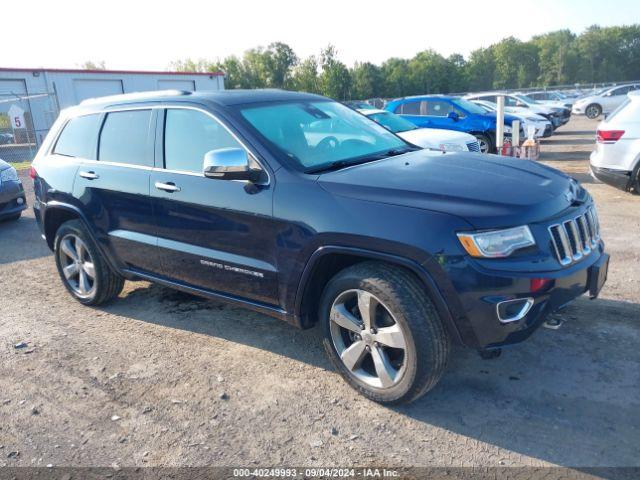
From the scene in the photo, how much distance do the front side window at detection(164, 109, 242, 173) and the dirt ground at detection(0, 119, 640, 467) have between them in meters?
1.40

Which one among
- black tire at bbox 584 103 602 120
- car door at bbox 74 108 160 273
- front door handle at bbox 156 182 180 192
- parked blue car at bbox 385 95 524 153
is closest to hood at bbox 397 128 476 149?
parked blue car at bbox 385 95 524 153

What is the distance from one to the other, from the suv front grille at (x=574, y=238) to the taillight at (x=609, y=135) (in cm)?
553

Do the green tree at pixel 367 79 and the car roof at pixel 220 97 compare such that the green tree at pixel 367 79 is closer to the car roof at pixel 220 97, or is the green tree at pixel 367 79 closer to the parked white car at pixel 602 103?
the parked white car at pixel 602 103

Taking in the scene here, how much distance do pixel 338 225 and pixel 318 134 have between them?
113 centimetres

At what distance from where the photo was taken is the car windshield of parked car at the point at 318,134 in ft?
12.0

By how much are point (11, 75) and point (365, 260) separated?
30.6 metres

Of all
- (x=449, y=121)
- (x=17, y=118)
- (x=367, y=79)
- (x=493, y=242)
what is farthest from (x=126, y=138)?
(x=367, y=79)

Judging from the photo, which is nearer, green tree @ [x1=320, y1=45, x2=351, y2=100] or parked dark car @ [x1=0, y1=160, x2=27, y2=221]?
parked dark car @ [x1=0, y1=160, x2=27, y2=221]

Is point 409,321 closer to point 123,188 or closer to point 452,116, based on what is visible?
point 123,188

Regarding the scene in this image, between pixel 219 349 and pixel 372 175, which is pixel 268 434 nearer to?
pixel 219 349

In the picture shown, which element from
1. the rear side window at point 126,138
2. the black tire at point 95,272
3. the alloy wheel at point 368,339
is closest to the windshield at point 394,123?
the rear side window at point 126,138

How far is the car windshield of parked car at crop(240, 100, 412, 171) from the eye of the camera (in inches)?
144

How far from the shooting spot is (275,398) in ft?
11.4

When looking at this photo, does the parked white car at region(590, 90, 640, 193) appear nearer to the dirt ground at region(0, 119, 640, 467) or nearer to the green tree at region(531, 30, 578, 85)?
the dirt ground at region(0, 119, 640, 467)
